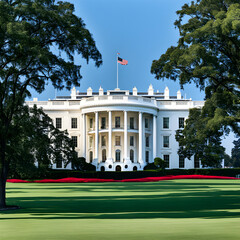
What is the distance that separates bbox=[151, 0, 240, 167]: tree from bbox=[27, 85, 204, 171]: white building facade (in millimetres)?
40891

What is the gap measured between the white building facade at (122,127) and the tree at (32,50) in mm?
48335

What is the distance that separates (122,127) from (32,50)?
180 ft

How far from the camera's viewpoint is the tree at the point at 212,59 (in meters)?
22.2

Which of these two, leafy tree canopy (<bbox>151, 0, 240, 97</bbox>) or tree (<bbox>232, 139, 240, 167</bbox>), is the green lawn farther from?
tree (<bbox>232, 139, 240, 167</bbox>)

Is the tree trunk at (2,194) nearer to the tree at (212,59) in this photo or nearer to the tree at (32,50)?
the tree at (32,50)

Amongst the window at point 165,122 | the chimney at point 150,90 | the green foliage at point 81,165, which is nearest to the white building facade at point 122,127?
the window at point 165,122

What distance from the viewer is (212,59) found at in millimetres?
22938

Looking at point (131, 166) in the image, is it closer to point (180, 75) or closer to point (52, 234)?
point (180, 75)

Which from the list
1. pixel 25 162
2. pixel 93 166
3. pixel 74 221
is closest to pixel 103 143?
pixel 93 166

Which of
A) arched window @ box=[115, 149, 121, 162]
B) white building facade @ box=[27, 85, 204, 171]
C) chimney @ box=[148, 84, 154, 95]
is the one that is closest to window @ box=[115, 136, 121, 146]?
white building facade @ box=[27, 85, 204, 171]

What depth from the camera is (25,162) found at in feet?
57.2

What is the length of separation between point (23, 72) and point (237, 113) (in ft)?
46.2

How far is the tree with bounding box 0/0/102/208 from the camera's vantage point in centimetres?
1547

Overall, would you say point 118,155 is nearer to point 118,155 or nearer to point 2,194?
point 118,155
